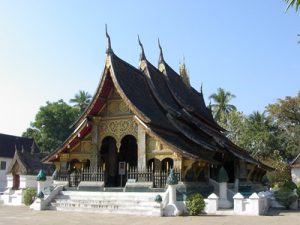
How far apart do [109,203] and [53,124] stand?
38961 mm

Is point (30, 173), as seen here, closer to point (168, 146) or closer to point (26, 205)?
point (26, 205)

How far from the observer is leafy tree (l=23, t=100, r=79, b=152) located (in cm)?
5431

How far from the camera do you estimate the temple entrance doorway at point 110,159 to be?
22.0 metres

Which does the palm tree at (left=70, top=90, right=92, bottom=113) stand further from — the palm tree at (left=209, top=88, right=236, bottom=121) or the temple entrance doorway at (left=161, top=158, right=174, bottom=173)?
the temple entrance doorway at (left=161, top=158, right=174, bottom=173)

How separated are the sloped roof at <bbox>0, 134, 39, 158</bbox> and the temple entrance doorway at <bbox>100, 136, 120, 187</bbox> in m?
27.7

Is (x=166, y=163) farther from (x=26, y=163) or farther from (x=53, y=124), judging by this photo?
(x=53, y=124)

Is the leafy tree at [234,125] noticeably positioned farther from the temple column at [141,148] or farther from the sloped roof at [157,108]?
the temple column at [141,148]

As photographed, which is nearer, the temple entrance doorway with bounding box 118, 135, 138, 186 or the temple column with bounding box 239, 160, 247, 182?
the temple entrance doorway with bounding box 118, 135, 138, 186

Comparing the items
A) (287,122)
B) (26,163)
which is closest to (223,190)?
(26,163)

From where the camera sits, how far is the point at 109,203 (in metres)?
17.3

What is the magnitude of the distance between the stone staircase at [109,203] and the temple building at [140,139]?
45.2 inches

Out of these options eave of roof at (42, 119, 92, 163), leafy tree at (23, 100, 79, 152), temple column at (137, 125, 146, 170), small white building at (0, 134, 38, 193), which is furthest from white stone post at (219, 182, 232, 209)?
leafy tree at (23, 100, 79, 152)

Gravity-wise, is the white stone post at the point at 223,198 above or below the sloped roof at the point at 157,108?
below

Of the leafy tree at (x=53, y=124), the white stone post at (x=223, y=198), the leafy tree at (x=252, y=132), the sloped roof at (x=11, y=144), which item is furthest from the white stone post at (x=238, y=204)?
the leafy tree at (x=53, y=124)
